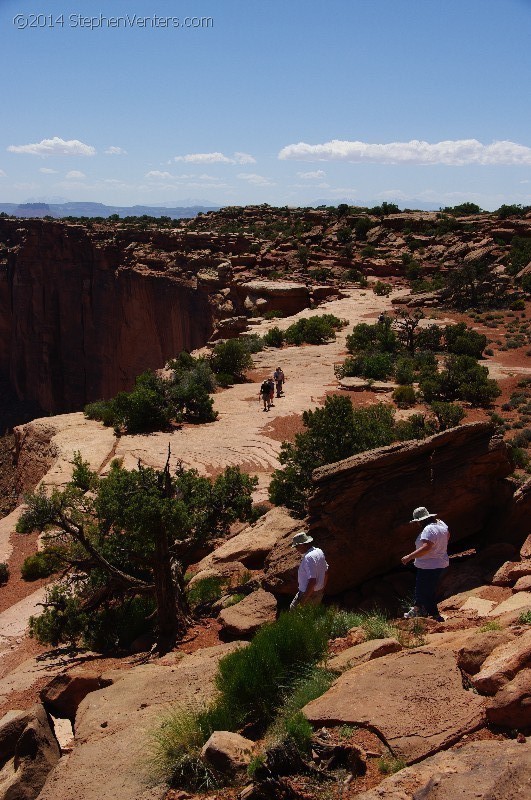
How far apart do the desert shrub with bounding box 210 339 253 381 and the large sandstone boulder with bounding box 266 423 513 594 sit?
1817 centimetres

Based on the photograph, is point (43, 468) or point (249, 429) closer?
point (43, 468)

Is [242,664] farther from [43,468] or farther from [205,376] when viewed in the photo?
[205,376]

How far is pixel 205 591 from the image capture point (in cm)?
1033

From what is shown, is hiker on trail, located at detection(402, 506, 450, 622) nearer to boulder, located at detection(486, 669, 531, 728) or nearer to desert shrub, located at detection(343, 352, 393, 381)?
boulder, located at detection(486, 669, 531, 728)

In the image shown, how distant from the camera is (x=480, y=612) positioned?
6.97 m

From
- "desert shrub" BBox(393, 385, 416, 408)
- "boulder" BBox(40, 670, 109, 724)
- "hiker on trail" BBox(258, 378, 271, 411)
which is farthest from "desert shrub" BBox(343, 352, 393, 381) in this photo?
"boulder" BBox(40, 670, 109, 724)

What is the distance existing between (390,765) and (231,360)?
23382 millimetres

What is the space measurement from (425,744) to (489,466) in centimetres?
547

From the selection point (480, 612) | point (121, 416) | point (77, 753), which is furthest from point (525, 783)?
point (121, 416)

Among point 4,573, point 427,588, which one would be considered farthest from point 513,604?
point 4,573

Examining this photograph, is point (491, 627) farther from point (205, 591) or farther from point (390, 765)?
point (205, 591)

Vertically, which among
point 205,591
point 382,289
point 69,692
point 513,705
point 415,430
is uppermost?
point 382,289

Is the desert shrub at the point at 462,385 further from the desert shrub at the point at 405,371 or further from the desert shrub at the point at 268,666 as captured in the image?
the desert shrub at the point at 268,666

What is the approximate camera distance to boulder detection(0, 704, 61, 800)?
5.88 m
